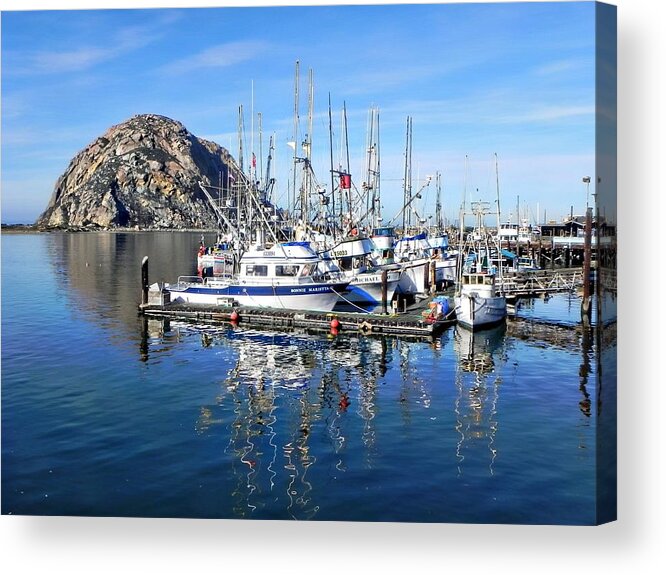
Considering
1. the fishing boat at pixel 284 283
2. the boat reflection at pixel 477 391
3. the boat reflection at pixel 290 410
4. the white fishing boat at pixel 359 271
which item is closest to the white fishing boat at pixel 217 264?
the white fishing boat at pixel 359 271

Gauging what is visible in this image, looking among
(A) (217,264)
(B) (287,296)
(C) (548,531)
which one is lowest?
(C) (548,531)

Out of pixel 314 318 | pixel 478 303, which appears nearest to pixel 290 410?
pixel 314 318

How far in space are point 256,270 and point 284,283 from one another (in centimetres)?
152

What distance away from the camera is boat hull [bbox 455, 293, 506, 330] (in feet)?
89.8

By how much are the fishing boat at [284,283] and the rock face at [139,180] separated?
13423cm

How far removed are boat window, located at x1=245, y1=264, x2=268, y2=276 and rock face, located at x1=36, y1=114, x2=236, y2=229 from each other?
440 feet

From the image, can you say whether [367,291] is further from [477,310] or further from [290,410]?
[290,410]

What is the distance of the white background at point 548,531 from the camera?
33.2ft

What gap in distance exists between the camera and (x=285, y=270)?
31703mm

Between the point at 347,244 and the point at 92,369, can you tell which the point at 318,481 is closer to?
the point at 92,369

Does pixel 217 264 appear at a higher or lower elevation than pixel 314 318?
higher

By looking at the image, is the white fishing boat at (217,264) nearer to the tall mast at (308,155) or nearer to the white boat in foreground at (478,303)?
the tall mast at (308,155)

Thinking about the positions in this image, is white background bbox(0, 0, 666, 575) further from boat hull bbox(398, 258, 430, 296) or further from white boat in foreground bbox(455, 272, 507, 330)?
boat hull bbox(398, 258, 430, 296)

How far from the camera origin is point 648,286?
10852 mm
